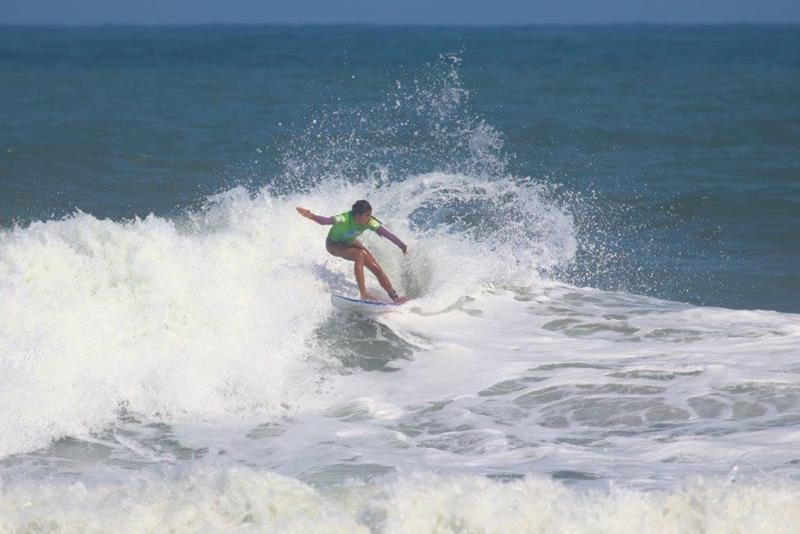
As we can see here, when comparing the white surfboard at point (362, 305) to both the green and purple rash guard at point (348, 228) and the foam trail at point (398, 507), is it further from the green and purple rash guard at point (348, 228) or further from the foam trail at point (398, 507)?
the foam trail at point (398, 507)

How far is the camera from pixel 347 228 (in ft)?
41.8

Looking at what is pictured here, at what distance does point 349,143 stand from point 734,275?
39.0 ft

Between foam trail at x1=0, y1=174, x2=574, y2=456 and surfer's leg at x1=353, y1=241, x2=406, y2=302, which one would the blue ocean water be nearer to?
foam trail at x1=0, y1=174, x2=574, y2=456

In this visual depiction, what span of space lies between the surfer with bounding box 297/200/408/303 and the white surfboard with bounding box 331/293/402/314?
32 cm

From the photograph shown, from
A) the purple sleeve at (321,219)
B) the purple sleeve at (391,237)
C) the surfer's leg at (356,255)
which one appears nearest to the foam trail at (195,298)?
the surfer's leg at (356,255)

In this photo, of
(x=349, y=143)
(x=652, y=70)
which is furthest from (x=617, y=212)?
(x=652, y=70)

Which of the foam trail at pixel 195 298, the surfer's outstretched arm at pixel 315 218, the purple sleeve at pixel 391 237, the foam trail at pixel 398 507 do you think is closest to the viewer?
the foam trail at pixel 398 507

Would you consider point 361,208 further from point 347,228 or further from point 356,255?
point 356,255

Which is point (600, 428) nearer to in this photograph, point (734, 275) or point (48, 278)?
point (48, 278)

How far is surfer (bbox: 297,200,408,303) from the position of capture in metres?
12.5

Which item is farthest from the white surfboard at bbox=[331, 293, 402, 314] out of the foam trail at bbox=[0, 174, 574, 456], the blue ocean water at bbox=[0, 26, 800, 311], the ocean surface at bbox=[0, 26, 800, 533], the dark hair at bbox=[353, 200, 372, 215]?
the blue ocean water at bbox=[0, 26, 800, 311]

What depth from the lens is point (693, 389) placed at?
9727mm

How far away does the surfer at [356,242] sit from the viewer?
492 inches

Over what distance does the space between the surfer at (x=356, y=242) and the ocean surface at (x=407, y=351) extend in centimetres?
47
